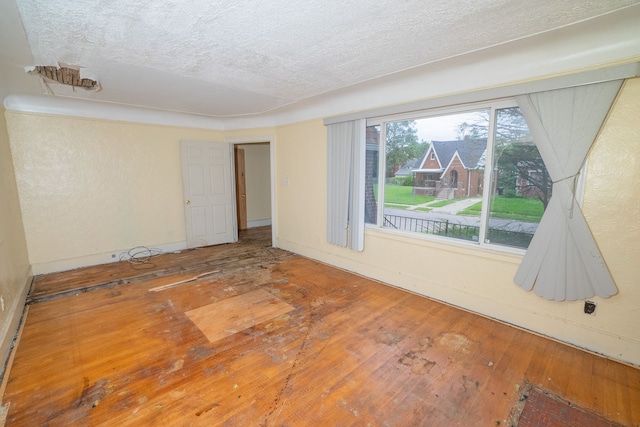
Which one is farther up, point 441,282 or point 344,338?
point 441,282

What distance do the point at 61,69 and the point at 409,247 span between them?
4.30 m

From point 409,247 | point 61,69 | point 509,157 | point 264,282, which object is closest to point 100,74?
point 61,69

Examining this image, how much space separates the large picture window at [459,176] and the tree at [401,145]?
0.01m

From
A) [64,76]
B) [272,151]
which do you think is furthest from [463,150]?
[64,76]

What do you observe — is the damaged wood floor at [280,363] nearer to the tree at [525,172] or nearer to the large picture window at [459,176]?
the large picture window at [459,176]

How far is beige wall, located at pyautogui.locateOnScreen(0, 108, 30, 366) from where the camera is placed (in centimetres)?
249

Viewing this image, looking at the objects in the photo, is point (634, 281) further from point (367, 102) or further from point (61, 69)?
point (61, 69)

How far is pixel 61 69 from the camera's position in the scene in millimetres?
2850

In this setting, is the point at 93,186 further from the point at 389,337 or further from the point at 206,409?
the point at 389,337

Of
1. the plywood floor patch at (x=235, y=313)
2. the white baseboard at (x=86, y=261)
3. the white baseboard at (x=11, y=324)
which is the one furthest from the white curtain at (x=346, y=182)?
the white baseboard at (x=11, y=324)

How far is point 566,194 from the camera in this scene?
239 cm

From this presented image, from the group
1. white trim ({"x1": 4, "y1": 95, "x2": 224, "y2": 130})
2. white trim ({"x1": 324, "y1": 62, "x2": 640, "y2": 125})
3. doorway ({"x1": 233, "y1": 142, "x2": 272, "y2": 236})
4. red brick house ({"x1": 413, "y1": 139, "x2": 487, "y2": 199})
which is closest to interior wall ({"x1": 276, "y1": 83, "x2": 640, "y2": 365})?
white trim ({"x1": 324, "y1": 62, "x2": 640, "y2": 125})

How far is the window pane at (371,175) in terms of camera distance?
390 cm

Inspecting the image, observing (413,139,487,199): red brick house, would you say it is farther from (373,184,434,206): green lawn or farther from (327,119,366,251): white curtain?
(327,119,366,251): white curtain
